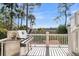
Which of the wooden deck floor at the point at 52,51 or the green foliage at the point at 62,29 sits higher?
the green foliage at the point at 62,29

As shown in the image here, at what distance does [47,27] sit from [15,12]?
2.07ft

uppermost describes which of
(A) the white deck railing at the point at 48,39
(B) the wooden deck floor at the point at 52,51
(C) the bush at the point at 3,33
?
(C) the bush at the point at 3,33

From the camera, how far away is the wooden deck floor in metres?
3.29

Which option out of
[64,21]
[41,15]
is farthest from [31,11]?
[64,21]

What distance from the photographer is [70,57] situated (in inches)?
128

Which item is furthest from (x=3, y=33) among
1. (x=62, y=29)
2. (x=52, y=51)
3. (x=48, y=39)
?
(x=62, y=29)

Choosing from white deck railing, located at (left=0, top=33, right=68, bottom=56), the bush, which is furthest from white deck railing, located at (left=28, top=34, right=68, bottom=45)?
the bush

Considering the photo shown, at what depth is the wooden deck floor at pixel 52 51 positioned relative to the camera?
329 centimetres

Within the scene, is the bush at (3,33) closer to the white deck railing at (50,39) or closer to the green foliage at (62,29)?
the white deck railing at (50,39)

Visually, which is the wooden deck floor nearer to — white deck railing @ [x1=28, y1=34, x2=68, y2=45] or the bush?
white deck railing @ [x1=28, y1=34, x2=68, y2=45]

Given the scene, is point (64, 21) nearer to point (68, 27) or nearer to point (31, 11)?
point (68, 27)

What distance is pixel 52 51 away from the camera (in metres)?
3.33

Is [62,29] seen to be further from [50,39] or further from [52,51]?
[52,51]

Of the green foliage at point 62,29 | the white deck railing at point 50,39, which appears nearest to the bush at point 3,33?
the white deck railing at point 50,39
